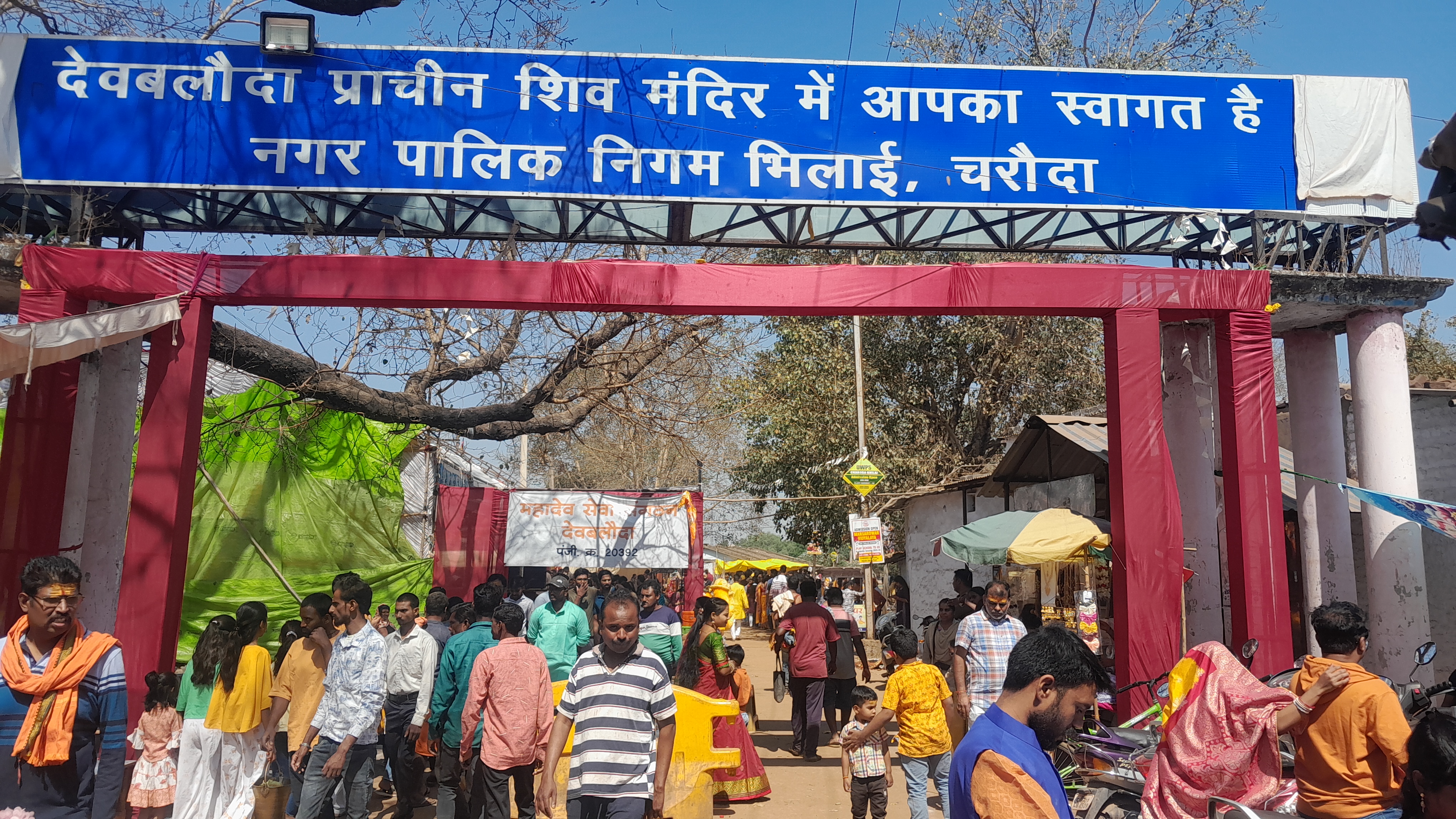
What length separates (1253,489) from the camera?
898 centimetres

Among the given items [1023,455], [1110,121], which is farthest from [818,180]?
[1023,455]

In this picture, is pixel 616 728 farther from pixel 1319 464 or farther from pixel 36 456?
pixel 1319 464

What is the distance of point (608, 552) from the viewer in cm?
1686

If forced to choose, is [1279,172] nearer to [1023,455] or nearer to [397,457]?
[1023,455]

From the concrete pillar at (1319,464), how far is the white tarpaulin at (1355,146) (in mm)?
1586

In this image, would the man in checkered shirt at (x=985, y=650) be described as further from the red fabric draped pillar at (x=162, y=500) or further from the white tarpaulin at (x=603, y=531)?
the white tarpaulin at (x=603, y=531)

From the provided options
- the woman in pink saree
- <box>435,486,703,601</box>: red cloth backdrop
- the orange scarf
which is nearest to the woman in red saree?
the woman in pink saree

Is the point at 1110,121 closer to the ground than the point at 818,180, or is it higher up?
higher up

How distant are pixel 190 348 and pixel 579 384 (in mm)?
9009

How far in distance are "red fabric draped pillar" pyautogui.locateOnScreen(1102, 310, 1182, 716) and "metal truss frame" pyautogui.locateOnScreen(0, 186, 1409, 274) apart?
4.52 ft

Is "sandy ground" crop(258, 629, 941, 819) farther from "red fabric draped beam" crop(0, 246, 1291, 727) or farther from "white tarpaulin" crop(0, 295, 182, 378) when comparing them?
"white tarpaulin" crop(0, 295, 182, 378)

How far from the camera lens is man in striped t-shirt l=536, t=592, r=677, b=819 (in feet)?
16.1

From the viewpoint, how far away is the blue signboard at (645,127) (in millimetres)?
9008

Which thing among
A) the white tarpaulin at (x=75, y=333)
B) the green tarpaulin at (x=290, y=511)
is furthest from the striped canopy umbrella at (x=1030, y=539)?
the white tarpaulin at (x=75, y=333)
